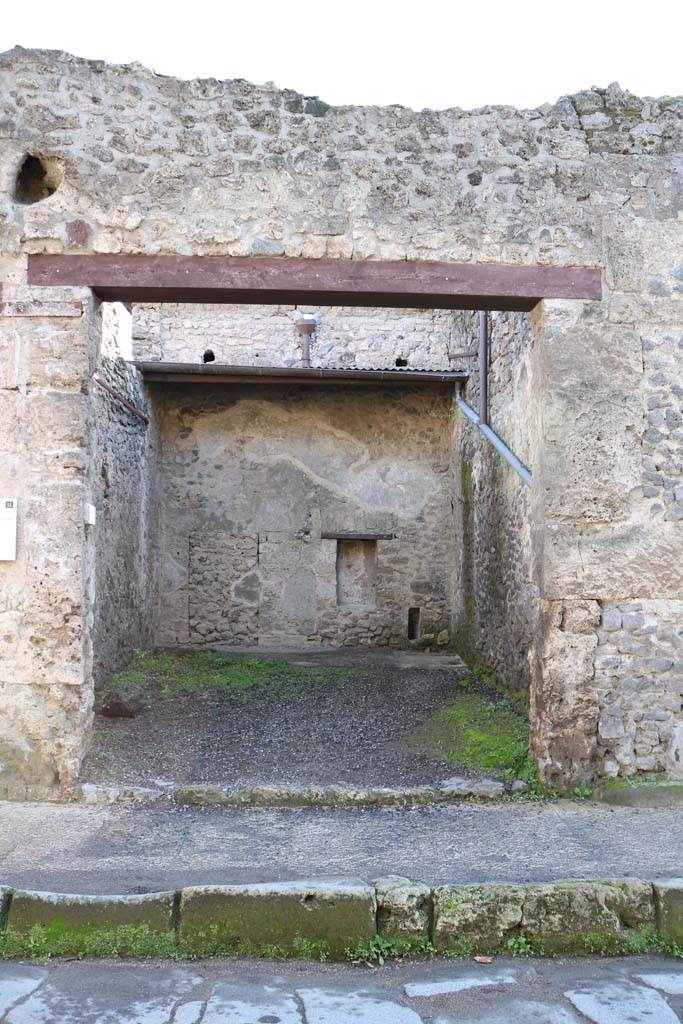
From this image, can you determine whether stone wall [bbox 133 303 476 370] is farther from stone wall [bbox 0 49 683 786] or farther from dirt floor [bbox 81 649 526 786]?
stone wall [bbox 0 49 683 786]

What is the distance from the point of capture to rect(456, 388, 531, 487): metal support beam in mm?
6777

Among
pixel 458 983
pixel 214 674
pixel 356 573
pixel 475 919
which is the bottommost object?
pixel 458 983

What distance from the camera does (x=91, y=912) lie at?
3395 mm

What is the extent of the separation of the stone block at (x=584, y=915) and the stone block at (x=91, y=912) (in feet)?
4.89

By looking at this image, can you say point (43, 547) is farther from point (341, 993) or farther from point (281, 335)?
point (281, 335)

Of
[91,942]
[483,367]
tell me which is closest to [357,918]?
[91,942]

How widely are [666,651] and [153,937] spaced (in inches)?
133

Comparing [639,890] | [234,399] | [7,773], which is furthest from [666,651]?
[234,399]

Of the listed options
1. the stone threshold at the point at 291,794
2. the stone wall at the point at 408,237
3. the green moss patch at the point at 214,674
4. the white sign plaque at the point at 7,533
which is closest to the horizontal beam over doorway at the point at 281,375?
the green moss patch at the point at 214,674

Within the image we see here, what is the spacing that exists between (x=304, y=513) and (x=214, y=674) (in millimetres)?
3096

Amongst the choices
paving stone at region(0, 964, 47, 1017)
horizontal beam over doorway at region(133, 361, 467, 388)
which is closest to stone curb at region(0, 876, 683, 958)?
paving stone at region(0, 964, 47, 1017)

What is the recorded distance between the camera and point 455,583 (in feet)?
34.4

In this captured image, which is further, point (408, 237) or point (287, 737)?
point (287, 737)

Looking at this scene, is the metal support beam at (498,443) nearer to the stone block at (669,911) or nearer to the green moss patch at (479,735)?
the green moss patch at (479,735)
